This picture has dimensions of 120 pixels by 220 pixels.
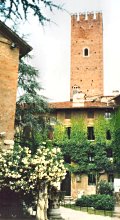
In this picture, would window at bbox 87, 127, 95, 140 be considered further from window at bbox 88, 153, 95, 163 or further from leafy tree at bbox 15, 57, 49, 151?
leafy tree at bbox 15, 57, 49, 151

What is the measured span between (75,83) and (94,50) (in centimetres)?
601

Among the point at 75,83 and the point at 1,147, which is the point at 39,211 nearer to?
the point at 1,147

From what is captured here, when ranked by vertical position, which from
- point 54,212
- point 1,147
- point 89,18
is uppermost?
point 89,18

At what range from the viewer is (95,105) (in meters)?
39.2

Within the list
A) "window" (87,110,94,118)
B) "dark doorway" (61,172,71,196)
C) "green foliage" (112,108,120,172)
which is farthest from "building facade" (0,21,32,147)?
"dark doorway" (61,172,71,196)

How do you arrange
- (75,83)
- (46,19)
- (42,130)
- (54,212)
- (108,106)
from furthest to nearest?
(75,83), (108,106), (42,130), (54,212), (46,19)

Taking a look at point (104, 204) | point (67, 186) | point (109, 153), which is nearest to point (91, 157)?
point (109, 153)

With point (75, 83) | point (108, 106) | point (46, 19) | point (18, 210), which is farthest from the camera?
point (75, 83)

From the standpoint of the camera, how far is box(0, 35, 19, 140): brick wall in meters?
16.1

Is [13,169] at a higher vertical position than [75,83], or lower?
lower

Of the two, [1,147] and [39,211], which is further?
[1,147]

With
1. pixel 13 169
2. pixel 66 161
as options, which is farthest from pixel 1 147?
pixel 66 161

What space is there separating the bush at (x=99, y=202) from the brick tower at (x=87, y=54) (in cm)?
2632

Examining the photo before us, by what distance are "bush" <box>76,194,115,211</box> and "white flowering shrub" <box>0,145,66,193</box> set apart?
11.4 meters
